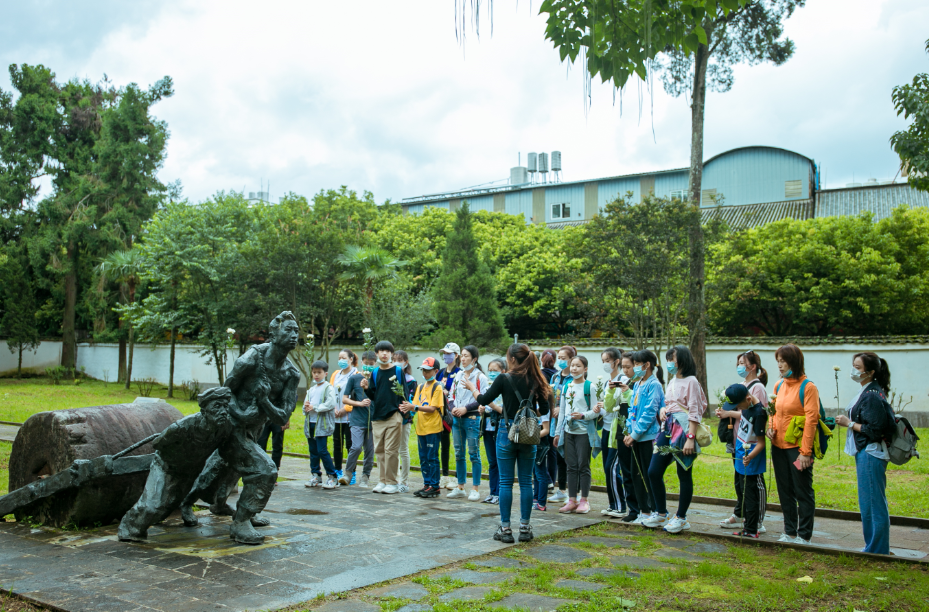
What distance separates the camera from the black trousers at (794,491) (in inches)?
235

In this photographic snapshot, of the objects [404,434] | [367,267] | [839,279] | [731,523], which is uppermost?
[367,267]

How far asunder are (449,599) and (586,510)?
11.1 ft

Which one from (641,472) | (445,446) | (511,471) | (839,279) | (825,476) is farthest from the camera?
(839,279)

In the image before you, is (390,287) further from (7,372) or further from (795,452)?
(7,372)

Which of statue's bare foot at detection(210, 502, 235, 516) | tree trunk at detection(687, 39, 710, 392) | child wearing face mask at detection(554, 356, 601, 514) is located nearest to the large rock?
statue's bare foot at detection(210, 502, 235, 516)

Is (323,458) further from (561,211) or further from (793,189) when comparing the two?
(561,211)

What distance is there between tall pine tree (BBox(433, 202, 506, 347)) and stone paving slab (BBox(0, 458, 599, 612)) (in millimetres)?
16749

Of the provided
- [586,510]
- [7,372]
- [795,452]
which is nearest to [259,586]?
[586,510]

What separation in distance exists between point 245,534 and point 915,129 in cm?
796

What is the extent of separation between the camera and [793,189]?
3675cm

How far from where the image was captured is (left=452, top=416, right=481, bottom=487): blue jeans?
828 centimetres

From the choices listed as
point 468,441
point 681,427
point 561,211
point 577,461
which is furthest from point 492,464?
point 561,211

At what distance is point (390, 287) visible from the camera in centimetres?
2520

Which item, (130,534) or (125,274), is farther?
(125,274)
